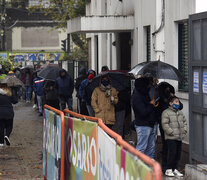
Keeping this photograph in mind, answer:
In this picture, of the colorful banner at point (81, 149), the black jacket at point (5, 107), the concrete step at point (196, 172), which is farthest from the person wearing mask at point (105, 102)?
the colorful banner at point (81, 149)

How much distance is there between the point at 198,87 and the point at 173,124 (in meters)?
0.96

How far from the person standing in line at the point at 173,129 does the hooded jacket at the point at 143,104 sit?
1.15 ft

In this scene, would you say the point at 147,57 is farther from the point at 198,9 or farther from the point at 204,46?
the point at 204,46

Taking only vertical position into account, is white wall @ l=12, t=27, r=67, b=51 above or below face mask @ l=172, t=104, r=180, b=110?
above

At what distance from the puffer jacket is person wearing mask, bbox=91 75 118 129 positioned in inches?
123

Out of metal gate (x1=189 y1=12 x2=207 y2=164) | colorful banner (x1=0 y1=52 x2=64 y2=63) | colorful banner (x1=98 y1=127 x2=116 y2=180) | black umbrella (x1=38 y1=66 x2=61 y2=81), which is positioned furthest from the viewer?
colorful banner (x1=0 y1=52 x2=64 y2=63)

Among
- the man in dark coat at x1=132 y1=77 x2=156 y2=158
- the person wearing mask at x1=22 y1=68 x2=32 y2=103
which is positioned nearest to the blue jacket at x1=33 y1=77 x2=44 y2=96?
the person wearing mask at x1=22 y1=68 x2=32 y2=103

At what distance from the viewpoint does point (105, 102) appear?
42.1ft

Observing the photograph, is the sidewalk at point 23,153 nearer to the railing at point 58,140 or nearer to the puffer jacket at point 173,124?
the railing at point 58,140

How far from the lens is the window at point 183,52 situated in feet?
42.9

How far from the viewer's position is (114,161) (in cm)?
519

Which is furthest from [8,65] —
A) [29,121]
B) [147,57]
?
[147,57]

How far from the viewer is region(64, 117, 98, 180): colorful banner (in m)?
6.42

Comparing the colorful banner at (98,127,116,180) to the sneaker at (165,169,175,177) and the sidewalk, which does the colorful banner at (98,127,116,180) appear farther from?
the sidewalk
